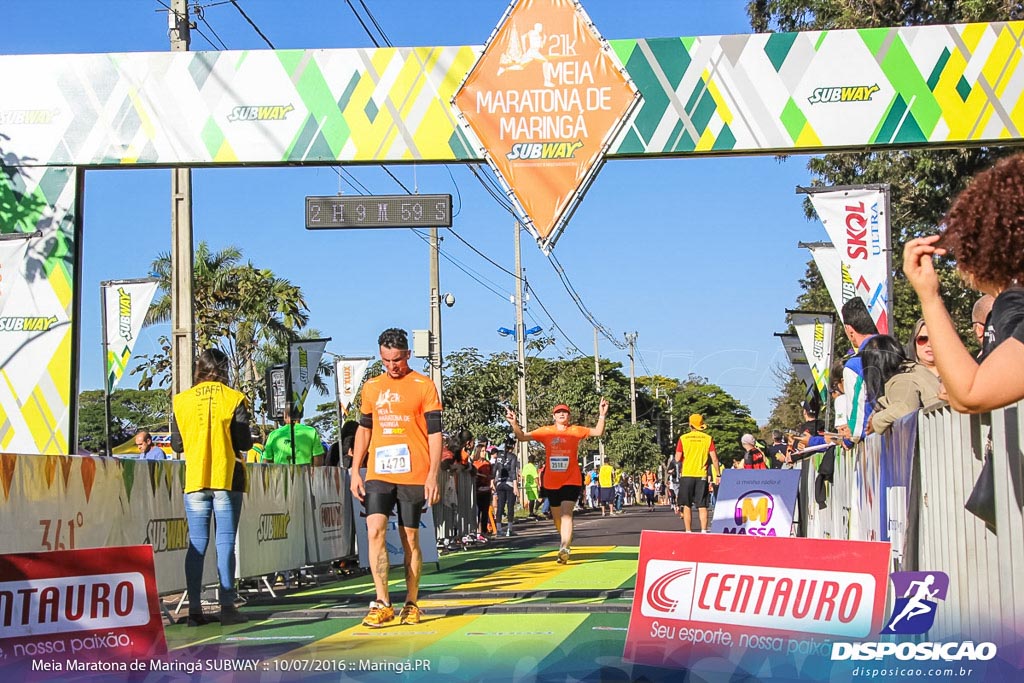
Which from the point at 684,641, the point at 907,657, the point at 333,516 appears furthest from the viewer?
the point at 333,516

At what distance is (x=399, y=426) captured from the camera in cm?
890

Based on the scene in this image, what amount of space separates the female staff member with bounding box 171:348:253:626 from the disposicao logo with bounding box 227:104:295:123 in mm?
2847

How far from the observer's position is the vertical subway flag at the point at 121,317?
1545 centimetres

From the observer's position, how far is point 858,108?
441 inches

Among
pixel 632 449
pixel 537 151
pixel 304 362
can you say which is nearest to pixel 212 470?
pixel 537 151

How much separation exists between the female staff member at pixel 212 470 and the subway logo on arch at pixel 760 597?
5008 mm

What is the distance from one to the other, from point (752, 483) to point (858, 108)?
447cm

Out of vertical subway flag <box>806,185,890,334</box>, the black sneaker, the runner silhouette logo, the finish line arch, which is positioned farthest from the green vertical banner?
the runner silhouette logo

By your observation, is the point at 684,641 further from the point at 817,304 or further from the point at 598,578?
the point at 817,304

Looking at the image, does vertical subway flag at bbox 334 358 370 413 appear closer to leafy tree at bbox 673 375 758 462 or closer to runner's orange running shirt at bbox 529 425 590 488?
runner's orange running shirt at bbox 529 425 590 488

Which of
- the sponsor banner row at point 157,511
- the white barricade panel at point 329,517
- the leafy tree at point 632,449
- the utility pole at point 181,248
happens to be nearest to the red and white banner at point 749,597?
the sponsor banner row at point 157,511

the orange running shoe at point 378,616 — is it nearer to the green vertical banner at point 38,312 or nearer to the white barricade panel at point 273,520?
the white barricade panel at point 273,520

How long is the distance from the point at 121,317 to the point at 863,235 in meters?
8.77

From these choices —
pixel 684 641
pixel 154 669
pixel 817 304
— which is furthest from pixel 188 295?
pixel 817 304
